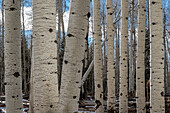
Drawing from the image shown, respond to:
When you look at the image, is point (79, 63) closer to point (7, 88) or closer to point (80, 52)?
point (80, 52)

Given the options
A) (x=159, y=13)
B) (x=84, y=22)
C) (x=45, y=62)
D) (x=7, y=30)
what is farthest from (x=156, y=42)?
(x=7, y=30)

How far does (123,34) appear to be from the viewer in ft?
17.9

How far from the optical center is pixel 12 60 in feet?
9.33

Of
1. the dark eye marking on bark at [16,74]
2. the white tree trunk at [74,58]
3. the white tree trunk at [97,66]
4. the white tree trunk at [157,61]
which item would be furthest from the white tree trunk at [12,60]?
the white tree trunk at [97,66]

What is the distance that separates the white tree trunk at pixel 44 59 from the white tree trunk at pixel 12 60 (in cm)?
96

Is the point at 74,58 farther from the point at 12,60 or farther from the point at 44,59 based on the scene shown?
the point at 12,60

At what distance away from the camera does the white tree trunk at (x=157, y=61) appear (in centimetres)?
330

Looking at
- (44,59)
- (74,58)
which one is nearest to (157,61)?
(74,58)

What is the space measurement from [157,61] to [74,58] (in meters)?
1.91

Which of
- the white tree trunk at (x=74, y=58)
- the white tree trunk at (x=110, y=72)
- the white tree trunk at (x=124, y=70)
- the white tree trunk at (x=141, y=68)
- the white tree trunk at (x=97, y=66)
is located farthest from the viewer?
the white tree trunk at (x=110, y=72)

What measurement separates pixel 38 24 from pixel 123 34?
378 cm

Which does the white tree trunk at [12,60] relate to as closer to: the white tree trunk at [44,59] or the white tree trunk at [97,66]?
the white tree trunk at [44,59]

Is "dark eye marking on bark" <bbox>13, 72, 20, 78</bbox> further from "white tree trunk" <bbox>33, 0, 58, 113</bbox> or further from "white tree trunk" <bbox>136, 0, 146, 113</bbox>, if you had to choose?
"white tree trunk" <bbox>136, 0, 146, 113</bbox>

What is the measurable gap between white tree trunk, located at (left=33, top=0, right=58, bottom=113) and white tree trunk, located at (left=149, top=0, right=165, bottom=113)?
6.51 feet
